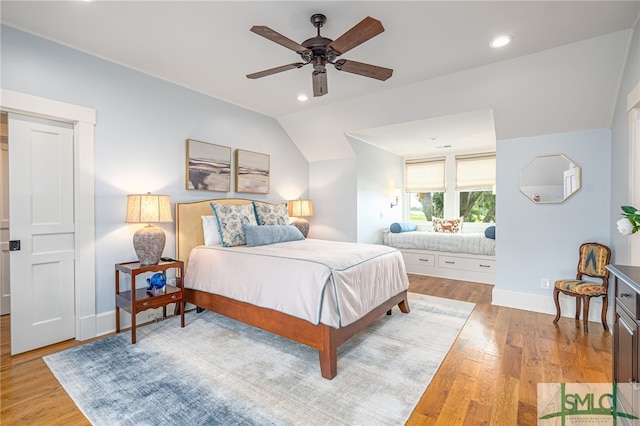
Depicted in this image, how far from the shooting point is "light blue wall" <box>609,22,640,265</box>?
2.41 metres

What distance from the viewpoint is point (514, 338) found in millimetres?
2846

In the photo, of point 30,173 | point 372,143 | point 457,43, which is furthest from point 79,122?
point 372,143

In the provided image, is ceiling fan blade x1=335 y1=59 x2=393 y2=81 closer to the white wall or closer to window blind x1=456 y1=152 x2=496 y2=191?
the white wall

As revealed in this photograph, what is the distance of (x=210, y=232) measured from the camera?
358 centimetres

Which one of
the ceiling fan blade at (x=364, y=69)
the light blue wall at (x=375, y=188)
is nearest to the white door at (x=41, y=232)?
the ceiling fan blade at (x=364, y=69)

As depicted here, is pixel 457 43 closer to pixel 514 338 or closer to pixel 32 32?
pixel 514 338

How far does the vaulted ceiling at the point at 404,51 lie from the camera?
7.38 ft

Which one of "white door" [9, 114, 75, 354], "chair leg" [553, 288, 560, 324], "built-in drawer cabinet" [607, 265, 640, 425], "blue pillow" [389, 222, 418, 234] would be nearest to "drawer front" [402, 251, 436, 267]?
"blue pillow" [389, 222, 418, 234]

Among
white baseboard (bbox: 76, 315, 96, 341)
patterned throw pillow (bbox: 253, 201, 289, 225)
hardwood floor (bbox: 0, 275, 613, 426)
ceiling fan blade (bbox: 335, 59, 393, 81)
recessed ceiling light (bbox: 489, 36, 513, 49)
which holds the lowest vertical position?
hardwood floor (bbox: 0, 275, 613, 426)

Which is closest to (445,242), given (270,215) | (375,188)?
(375,188)

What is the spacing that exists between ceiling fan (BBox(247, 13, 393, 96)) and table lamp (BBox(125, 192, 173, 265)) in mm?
1643

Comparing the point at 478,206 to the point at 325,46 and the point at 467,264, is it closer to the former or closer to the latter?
the point at 467,264

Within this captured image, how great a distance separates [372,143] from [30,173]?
4.75 metres

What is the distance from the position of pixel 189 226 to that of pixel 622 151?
4.58 m
